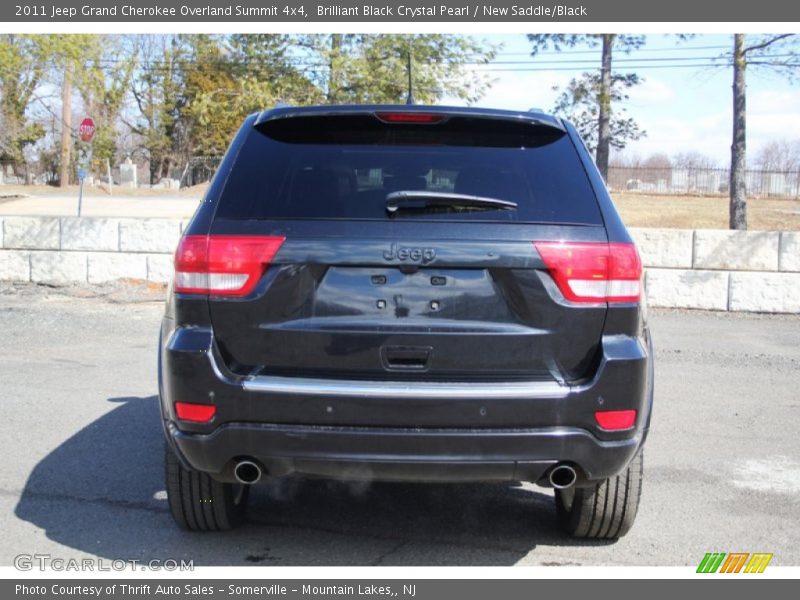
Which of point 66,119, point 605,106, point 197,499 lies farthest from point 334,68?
point 66,119

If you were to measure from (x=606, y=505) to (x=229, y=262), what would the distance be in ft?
6.48

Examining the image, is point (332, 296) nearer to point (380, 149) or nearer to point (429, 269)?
point (429, 269)

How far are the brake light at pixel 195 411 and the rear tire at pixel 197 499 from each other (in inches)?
16.6

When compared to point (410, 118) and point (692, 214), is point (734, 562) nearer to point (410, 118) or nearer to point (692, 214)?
point (410, 118)

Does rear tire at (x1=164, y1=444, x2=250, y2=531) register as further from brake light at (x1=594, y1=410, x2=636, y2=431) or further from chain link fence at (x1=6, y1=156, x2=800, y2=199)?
chain link fence at (x1=6, y1=156, x2=800, y2=199)

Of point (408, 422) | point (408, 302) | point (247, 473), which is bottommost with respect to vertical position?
point (247, 473)

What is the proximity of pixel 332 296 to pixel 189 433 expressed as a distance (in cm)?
78

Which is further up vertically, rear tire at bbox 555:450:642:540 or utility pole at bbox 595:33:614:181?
utility pole at bbox 595:33:614:181

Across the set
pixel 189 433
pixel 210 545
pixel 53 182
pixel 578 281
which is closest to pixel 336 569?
pixel 210 545

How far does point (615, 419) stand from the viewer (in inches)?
132

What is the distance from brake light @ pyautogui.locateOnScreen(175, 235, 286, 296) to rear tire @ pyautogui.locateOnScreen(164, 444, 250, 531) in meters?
0.85

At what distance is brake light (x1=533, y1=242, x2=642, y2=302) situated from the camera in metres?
3.31

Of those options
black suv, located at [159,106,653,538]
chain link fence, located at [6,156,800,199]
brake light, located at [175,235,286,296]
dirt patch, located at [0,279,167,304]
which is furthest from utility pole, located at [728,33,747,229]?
chain link fence, located at [6,156,800,199]

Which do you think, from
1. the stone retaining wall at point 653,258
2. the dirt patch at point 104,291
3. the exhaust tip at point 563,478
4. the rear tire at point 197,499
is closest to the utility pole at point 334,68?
the stone retaining wall at point 653,258
